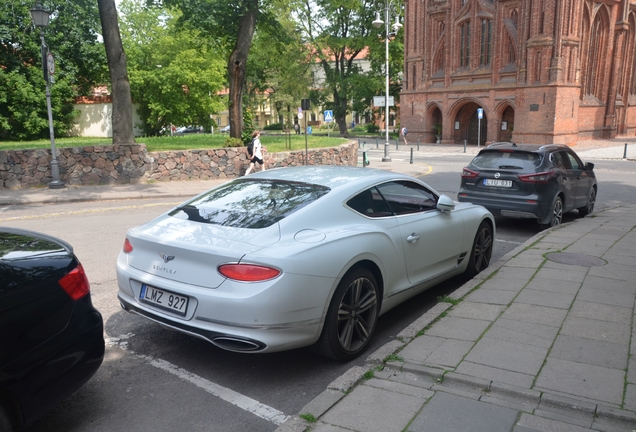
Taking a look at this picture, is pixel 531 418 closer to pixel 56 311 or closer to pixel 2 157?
pixel 56 311

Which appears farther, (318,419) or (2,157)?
(2,157)

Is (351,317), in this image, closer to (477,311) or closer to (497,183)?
(477,311)

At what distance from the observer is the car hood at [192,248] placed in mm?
3855

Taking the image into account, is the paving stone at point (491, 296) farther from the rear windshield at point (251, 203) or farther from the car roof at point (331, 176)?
the rear windshield at point (251, 203)

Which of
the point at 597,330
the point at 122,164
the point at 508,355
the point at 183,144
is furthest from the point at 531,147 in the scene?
the point at 183,144

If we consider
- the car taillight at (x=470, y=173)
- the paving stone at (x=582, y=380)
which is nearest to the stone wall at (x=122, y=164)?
the car taillight at (x=470, y=173)

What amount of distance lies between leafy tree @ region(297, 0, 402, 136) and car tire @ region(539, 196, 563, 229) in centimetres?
4719

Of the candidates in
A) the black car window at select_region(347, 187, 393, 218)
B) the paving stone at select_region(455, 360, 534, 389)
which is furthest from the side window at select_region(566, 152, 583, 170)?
the paving stone at select_region(455, 360, 534, 389)

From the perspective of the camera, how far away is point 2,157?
50.6 feet

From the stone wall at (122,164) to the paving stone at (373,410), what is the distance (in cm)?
1518

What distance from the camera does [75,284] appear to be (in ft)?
10.8

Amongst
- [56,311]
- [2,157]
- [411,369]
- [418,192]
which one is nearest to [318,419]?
[411,369]

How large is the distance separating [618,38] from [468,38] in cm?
1303

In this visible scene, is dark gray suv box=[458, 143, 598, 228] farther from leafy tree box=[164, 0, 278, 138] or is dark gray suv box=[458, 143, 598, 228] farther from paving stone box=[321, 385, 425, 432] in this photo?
leafy tree box=[164, 0, 278, 138]
